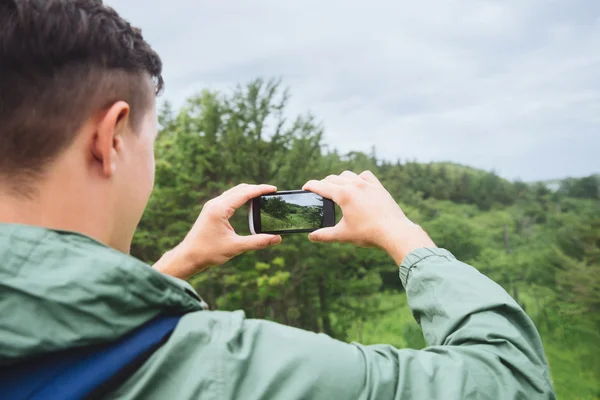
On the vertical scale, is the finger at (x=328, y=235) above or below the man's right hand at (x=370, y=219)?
below

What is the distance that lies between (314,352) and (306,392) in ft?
0.20

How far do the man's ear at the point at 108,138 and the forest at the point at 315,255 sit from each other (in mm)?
14804

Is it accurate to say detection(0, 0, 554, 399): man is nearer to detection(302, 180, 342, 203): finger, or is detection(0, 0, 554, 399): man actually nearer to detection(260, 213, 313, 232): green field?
detection(302, 180, 342, 203): finger

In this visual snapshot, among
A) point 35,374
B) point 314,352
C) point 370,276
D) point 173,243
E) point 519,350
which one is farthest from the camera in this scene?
point 370,276

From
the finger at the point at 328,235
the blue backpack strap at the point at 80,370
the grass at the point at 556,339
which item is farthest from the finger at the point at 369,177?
the grass at the point at 556,339

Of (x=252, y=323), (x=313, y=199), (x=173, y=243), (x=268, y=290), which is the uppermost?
(x=313, y=199)

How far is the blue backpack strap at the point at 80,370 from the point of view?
0.65m

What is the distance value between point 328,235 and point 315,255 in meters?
18.0

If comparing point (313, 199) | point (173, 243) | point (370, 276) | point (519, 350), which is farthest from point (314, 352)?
point (370, 276)

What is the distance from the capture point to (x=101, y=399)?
0.71 metres

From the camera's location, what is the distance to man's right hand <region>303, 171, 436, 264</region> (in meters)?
1.21

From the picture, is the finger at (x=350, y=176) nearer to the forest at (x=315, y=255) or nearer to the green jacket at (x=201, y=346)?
the green jacket at (x=201, y=346)

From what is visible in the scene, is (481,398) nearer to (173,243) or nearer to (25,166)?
(25,166)

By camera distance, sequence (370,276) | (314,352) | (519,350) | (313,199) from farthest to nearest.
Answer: (370,276) < (313,199) < (519,350) < (314,352)
